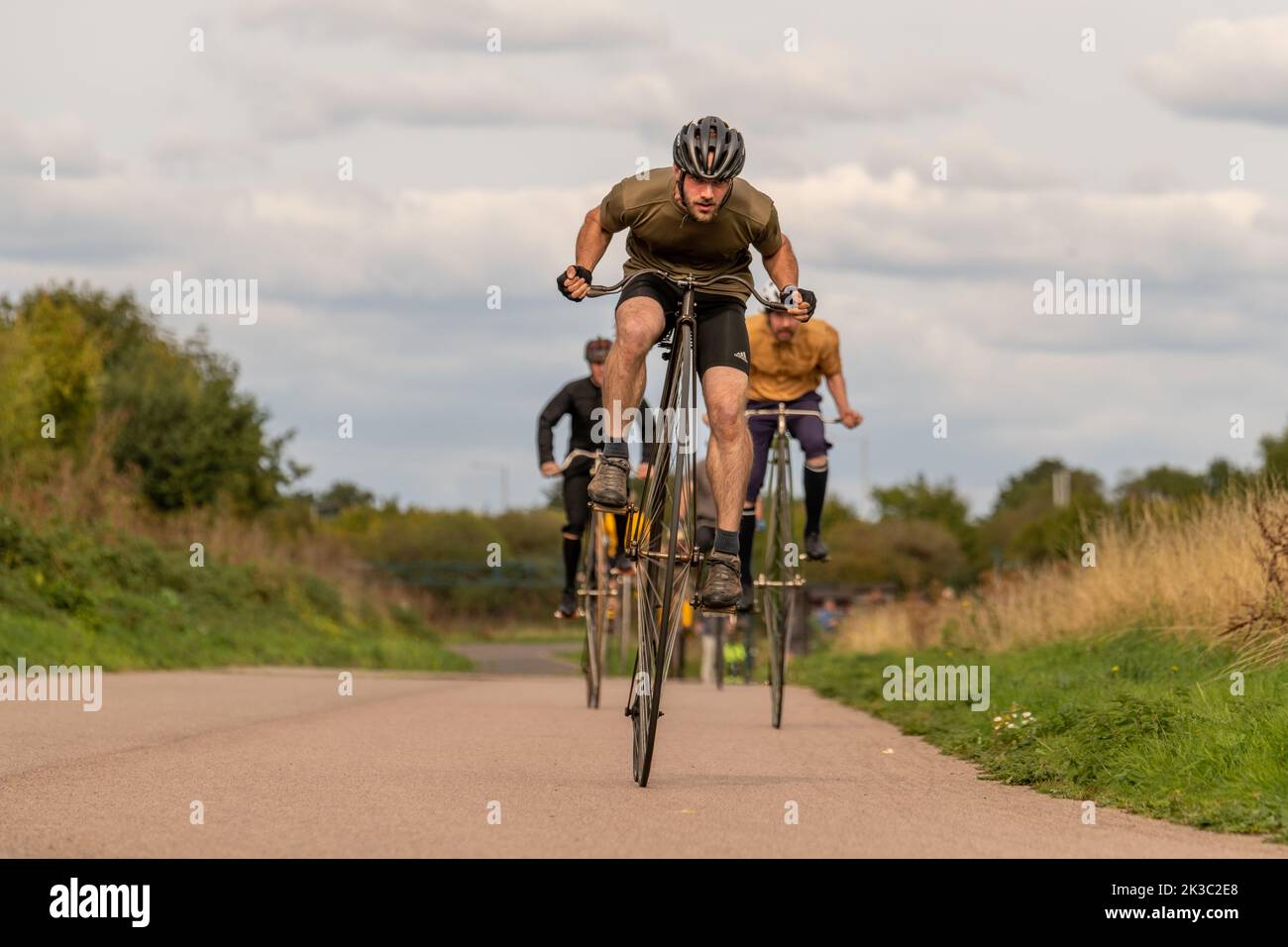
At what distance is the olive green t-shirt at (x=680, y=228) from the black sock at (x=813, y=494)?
5045mm

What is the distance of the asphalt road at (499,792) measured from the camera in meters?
6.64

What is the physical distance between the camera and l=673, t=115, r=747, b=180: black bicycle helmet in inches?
334

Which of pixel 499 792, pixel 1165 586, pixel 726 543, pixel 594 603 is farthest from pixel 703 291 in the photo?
pixel 1165 586

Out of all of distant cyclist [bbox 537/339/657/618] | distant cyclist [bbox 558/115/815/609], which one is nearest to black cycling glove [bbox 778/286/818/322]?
distant cyclist [bbox 558/115/815/609]

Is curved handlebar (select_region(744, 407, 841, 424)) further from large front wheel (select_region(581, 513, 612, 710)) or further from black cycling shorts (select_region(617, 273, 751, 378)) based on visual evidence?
black cycling shorts (select_region(617, 273, 751, 378))

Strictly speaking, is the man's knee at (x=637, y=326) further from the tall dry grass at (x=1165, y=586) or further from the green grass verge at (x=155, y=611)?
the green grass verge at (x=155, y=611)

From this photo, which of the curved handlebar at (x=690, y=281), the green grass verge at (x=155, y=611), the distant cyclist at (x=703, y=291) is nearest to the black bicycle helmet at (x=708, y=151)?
the distant cyclist at (x=703, y=291)

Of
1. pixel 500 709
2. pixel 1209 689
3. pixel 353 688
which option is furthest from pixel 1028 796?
pixel 353 688

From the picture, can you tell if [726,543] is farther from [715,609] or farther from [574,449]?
[574,449]

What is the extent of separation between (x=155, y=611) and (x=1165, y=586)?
13.4m
